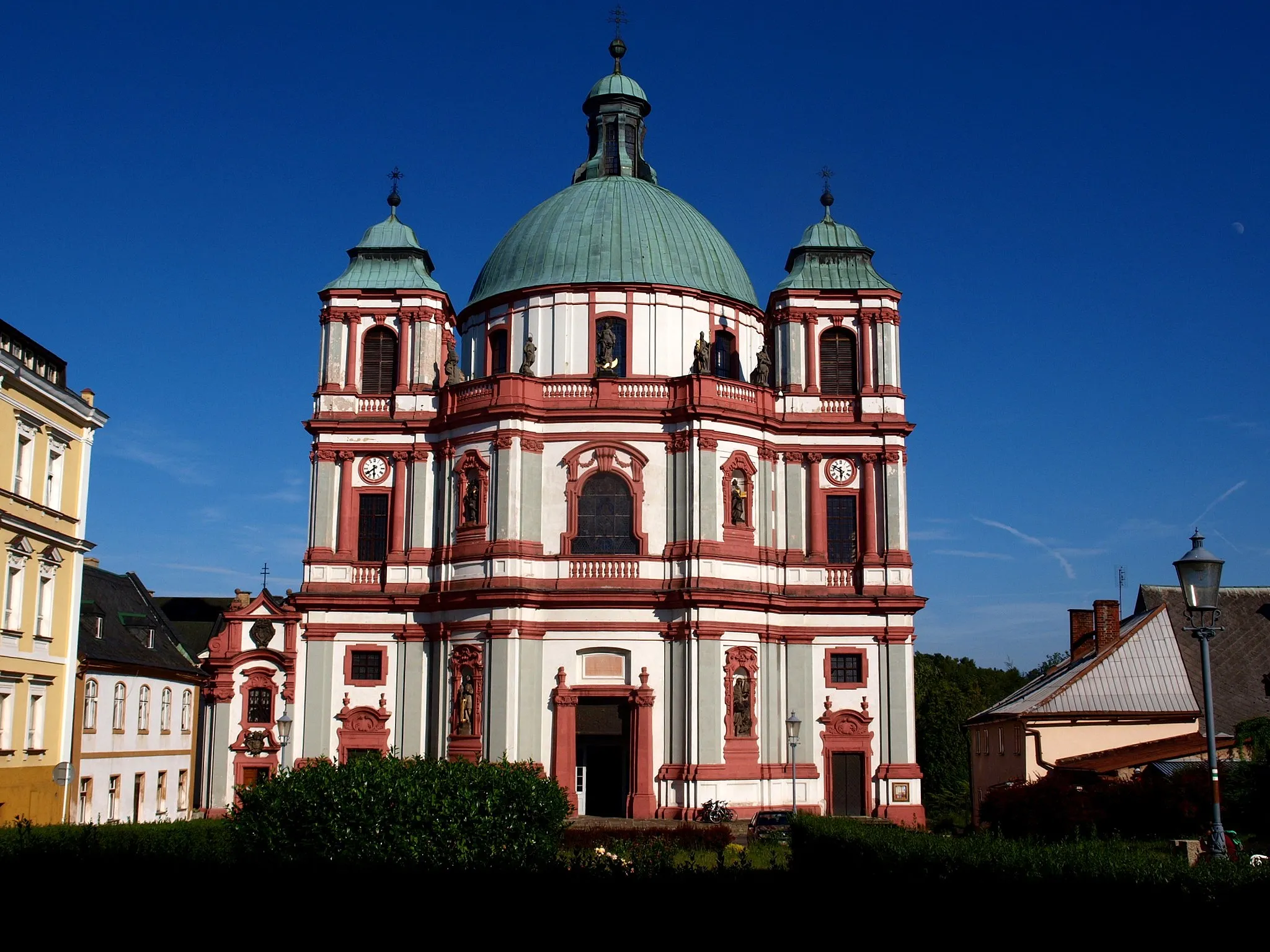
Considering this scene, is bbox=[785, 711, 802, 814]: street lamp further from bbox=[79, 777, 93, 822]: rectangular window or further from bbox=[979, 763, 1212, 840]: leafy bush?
bbox=[79, 777, 93, 822]: rectangular window

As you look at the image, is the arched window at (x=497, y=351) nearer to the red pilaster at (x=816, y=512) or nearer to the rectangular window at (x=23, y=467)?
the red pilaster at (x=816, y=512)

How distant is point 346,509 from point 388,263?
32.1 ft

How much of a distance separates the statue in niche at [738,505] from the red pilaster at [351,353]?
14.5m

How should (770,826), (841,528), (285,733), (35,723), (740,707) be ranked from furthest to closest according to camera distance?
1. (841,528)
2. (740,707)
3. (285,733)
4. (770,826)
5. (35,723)

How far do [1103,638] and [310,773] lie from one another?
114 ft

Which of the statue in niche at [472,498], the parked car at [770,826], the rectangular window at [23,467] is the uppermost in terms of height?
the statue in niche at [472,498]

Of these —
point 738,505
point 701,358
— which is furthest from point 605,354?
point 738,505

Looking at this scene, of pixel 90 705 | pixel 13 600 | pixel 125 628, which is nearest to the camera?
pixel 13 600

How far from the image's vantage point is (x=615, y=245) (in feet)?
166

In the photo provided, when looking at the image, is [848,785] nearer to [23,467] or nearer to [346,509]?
[346,509]

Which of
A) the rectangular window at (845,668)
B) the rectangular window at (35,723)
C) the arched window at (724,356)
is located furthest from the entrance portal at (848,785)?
the rectangular window at (35,723)

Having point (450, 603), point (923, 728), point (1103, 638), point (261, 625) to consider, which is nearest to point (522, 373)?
point (450, 603)

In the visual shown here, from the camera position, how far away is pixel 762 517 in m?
48.0

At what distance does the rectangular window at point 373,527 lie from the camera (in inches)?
1922
